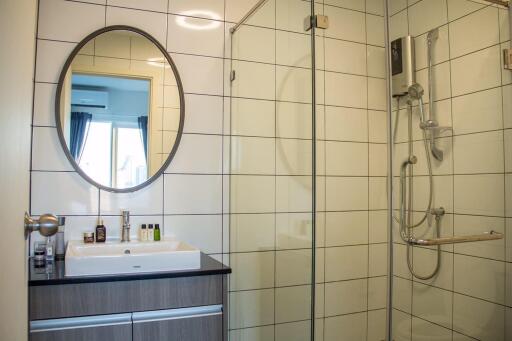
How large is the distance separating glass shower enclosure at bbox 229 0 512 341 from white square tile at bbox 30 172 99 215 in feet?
3.47

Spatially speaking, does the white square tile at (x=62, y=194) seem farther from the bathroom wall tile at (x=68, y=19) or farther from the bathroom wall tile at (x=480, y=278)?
the bathroom wall tile at (x=480, y=278)

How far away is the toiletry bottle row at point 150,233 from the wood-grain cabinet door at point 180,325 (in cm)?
49

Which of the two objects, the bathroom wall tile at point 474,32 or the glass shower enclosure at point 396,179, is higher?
the bathroom wall tile at point 474,32

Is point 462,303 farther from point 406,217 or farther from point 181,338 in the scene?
point 181,338

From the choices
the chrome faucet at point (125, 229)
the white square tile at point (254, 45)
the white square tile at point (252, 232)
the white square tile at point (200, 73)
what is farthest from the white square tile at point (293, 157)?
the chrome faucet at point (125, 229)

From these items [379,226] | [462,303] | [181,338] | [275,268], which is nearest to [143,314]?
[181,338]

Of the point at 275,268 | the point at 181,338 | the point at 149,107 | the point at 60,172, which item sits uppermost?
the point at 149,107

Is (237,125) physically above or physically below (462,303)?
above

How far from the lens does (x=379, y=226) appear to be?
144 centimetres

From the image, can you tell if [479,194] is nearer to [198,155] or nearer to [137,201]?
[198,155]

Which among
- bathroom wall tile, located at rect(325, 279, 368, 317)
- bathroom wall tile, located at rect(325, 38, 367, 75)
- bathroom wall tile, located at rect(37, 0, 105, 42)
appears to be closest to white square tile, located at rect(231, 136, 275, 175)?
bathroom wall tile, located at rect(325, 38, 367, 75)

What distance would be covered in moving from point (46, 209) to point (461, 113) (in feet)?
6.15

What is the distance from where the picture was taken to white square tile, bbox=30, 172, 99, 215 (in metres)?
1.88

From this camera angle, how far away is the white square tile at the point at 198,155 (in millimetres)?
2133
